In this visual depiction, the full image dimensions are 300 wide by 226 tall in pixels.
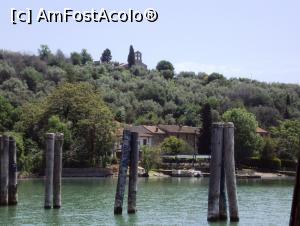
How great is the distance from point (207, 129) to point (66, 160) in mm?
38009

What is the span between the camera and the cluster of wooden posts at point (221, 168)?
25922 mm

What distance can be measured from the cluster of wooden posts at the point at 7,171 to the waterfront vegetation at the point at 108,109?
48.3 m

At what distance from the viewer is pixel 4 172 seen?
31500mm

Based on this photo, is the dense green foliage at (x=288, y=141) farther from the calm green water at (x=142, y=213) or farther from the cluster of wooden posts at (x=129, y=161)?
the cluster of wooden posts at (x=129, y=161)

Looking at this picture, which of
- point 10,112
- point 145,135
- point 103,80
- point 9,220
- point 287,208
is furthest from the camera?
point 103,80

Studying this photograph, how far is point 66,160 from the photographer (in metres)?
86.2

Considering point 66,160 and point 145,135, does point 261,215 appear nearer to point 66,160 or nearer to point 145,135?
point 66,160

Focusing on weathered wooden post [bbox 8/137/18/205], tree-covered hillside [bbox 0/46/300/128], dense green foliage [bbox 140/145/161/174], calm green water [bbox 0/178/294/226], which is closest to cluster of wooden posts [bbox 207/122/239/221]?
calm green water [bbox 0/178/294/226]

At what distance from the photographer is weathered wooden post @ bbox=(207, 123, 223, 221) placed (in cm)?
2594

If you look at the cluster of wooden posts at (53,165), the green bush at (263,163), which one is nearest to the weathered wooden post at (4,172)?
the cluster of wooden posts at (53,165)

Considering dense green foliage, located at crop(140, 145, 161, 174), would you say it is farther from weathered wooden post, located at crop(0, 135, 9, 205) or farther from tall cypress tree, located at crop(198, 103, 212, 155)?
weathered wooden post, located at crop(0, 135, 9, 205)

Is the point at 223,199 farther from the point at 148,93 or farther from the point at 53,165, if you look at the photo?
the point at 148,93

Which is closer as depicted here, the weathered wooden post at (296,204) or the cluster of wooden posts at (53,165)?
the weathered wooden post at (296,204)

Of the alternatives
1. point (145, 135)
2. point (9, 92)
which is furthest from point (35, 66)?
point (145, 135)
